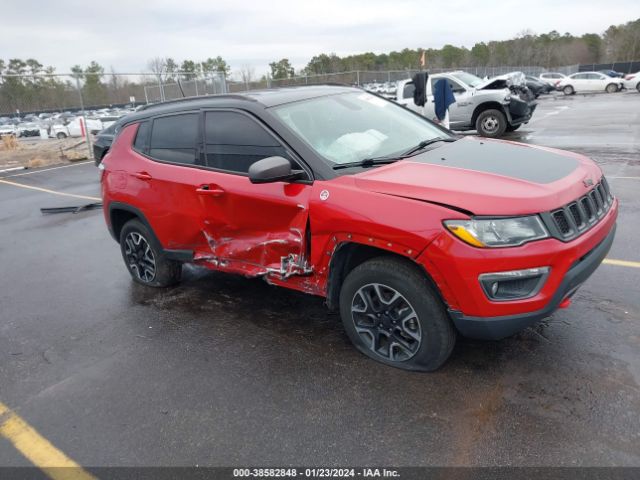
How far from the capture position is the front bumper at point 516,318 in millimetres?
2773

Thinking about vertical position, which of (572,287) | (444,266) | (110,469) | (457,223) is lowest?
(110,469)

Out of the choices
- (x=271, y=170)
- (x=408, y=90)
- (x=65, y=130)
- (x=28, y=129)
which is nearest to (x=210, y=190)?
(x=271, y=170)

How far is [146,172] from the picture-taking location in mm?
4547

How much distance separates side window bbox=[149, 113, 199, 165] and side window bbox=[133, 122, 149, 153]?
3.7 inches

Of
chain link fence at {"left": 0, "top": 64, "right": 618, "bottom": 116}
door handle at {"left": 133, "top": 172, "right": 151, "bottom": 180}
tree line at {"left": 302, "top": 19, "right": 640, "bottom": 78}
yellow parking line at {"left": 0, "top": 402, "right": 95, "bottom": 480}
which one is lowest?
yellow parking line at {"left": 0, "top": 402, "right": 95, "bottom": 480}

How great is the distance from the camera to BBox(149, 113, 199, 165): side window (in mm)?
4227

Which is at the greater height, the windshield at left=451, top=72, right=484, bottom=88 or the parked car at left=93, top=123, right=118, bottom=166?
the windshield at left=451, top=72, right=484, bottom=88

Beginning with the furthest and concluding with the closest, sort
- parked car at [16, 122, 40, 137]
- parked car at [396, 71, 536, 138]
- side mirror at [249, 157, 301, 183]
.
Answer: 1. parked car at [16, 122, 40, 137]
2. parked car at [396, 71, 536, 138]
3. side mirror at [249, 157, 301, 183]

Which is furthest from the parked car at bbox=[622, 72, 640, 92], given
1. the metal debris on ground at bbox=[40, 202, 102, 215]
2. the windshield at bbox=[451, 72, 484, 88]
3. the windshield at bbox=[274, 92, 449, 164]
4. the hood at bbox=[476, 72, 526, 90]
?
the windshield at bbox=[274, 92, 449, 164]

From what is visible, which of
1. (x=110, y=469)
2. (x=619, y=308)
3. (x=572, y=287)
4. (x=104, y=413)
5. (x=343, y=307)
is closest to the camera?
(x=110, y=469)

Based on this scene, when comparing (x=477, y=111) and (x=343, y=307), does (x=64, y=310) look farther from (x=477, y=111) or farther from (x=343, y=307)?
(x=477, y=111)

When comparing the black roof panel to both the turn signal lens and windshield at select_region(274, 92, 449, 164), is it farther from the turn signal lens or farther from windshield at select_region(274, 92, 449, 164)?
the turn signal lens

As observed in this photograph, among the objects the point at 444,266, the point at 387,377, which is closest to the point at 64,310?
the point at 387,377

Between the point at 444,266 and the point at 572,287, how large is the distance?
776 millimetres
